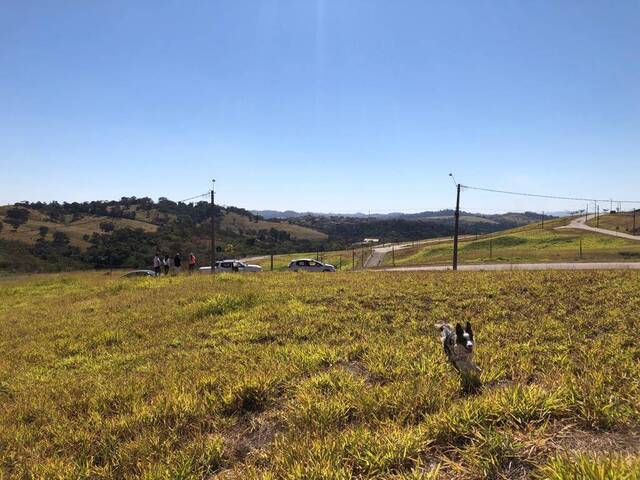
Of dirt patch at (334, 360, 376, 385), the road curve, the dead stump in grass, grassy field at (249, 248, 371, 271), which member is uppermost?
the dead stump in grass

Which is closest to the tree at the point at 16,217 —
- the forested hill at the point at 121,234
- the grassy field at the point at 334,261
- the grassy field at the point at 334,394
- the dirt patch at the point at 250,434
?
the forested hill at the point at 121,234

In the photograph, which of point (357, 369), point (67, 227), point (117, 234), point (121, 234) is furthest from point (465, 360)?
point (67, 227)

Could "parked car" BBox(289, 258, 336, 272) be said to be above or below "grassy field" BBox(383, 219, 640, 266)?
below

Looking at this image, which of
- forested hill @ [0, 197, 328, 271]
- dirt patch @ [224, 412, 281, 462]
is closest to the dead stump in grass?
dirt patch @ [224, 412, 281, 462]

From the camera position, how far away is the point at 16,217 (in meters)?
113

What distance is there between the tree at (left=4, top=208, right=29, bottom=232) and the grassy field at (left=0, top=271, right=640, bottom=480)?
117 metres

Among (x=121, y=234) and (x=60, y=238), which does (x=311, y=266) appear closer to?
(x=121, y=234)

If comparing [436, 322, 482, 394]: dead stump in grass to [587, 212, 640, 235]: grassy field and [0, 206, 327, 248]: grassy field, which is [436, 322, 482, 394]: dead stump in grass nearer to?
[587, 212, 640, 235]: grassy field

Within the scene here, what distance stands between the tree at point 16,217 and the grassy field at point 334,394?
117016 millimetres

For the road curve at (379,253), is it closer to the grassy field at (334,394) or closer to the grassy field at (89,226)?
the grassy field at (334,394)

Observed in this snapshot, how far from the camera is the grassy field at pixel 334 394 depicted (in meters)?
3.36

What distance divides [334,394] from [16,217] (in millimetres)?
136303

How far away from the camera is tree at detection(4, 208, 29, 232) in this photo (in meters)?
105

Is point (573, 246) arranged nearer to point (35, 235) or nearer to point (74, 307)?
point (74, 307)
